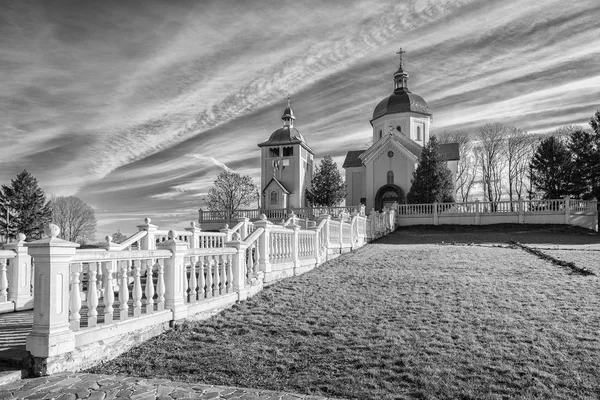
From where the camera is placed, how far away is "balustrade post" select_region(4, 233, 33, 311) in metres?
7.54

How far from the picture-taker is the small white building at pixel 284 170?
45125mm

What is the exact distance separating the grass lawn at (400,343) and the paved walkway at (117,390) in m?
0.24

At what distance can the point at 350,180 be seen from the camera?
46.0 meters

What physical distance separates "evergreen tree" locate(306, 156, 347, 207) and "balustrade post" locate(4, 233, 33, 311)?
36307mm

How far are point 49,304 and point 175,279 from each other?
190 cm

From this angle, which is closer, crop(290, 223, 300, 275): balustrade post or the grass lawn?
the grass lawn

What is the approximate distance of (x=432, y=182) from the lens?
1273 inches

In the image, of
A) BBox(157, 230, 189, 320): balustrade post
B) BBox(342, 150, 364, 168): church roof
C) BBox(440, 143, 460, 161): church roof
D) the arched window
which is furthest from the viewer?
BBox(342, 150, 364, 168): church roof

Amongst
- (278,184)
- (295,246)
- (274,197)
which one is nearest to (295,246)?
(295,246)

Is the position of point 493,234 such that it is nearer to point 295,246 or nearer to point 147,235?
point 295,246

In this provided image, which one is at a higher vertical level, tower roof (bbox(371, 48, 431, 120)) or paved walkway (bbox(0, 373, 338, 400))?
tower roof (bbox(371, 48, 431, 120))

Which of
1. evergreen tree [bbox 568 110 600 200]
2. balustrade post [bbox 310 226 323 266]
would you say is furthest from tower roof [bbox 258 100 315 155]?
balustrade post [bbox 310 226 323 266]

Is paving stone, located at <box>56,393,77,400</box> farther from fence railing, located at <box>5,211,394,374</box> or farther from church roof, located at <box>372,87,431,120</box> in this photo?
church roof, located at <box>372,87,431,120</box>

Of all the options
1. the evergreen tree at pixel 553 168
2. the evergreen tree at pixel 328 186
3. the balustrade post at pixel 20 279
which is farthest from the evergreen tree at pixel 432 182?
the balustrade post at pixel 20 279
